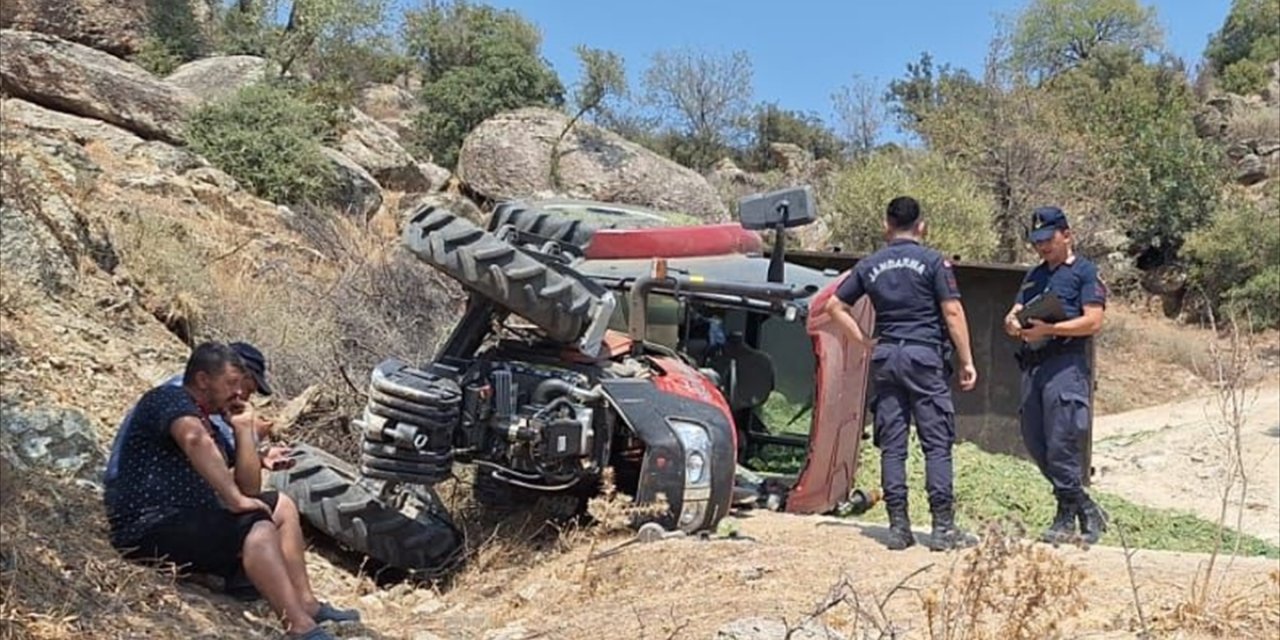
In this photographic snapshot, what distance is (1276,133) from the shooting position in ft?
116

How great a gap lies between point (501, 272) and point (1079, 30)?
161 feet

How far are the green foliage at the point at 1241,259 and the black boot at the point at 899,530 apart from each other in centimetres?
2327

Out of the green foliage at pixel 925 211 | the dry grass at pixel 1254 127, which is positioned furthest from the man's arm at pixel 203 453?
the dry grass at pixel 1254 127

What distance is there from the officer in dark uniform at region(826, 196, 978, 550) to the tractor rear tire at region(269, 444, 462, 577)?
2.13 metres

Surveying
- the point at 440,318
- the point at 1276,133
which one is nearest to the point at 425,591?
the point at 440,318

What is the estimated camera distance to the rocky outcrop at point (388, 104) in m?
26.1

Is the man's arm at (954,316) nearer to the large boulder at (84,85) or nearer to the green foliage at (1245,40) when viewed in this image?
the large boulder at (84,85)

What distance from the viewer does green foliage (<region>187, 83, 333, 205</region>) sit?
14977mm

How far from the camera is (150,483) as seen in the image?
14.8ft

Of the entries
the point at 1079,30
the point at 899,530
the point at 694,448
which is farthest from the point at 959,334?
the point at 1079,30

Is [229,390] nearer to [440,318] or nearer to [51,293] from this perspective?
[51,293]

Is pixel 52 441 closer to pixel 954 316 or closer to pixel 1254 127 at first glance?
pixel 954 316

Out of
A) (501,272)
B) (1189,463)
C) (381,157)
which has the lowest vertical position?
(1189,463)

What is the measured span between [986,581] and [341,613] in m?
2.42
